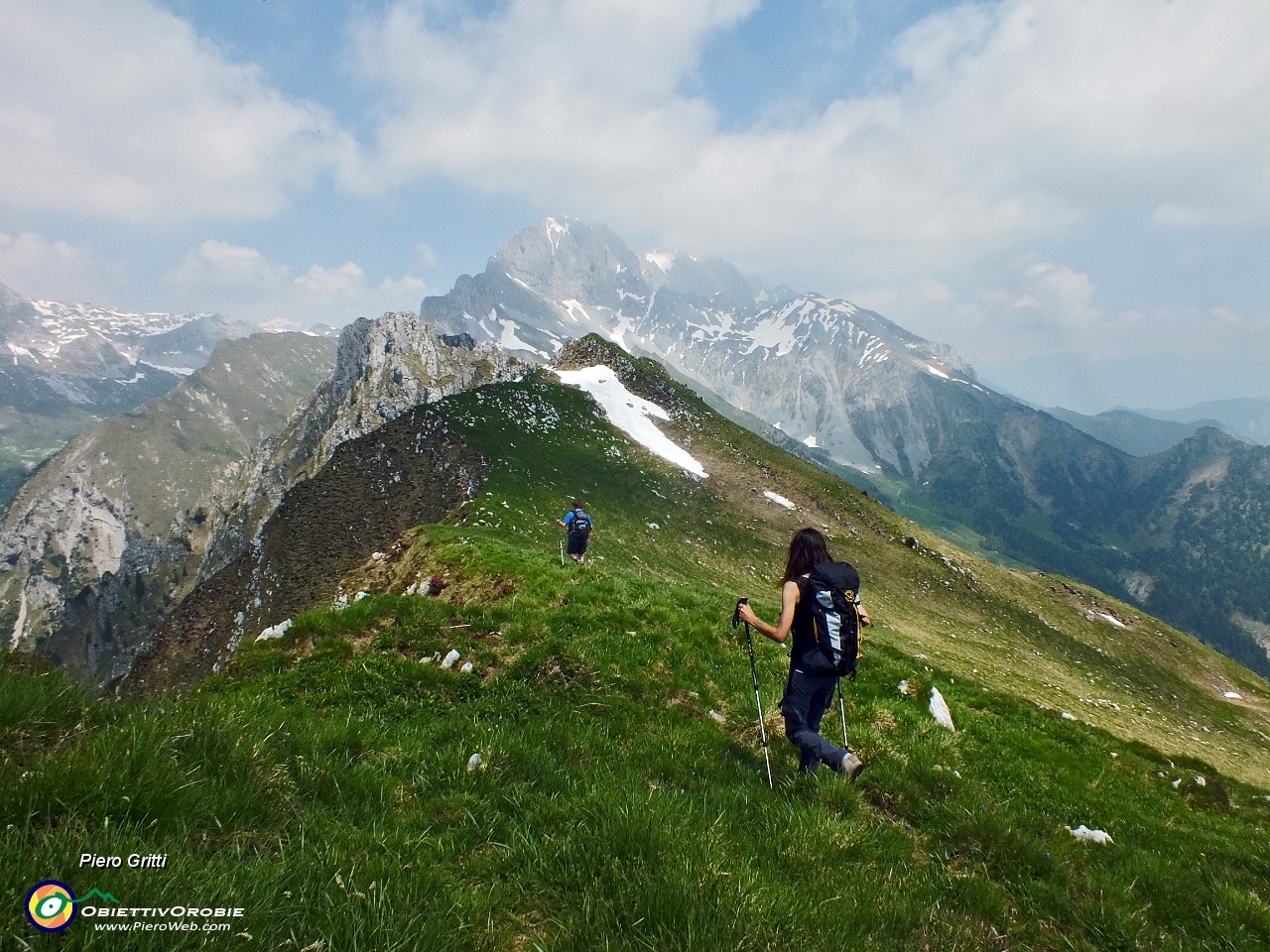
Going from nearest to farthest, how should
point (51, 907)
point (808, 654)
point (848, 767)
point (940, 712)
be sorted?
point (51, 907) → point (848, 767) → point (808, 654) → point (940, 712)

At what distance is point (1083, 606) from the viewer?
60406mm

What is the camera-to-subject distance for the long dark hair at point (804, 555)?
7.75 meters

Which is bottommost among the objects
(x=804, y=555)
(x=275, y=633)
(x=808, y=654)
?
(x=275, y=633)

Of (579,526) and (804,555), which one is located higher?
(804,555)

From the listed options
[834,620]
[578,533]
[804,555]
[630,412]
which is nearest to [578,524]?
[578,533]

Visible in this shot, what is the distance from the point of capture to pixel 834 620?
285 inches

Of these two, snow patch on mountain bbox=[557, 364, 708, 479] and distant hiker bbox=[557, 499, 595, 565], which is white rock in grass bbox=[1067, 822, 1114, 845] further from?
snow patch on mountain bbox=[557, 364, 708, 479]

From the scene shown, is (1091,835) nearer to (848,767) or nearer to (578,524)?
(848,767)

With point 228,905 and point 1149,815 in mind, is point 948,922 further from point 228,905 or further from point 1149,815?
point 1149,815

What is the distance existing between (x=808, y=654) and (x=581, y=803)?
3.87 metres

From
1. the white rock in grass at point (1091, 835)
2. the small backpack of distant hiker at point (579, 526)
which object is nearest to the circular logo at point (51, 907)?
the white rock in grass at point (1091, 835)

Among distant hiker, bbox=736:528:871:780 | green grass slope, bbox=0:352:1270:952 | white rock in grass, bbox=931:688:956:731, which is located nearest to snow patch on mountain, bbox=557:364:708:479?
green grass slope, bbox=0:352:1270:952

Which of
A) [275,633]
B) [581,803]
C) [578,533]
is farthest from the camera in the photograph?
[578,533]

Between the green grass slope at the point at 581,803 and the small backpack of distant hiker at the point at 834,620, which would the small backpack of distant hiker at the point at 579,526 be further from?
the small backpack of distant hiker at the point at 834,620
